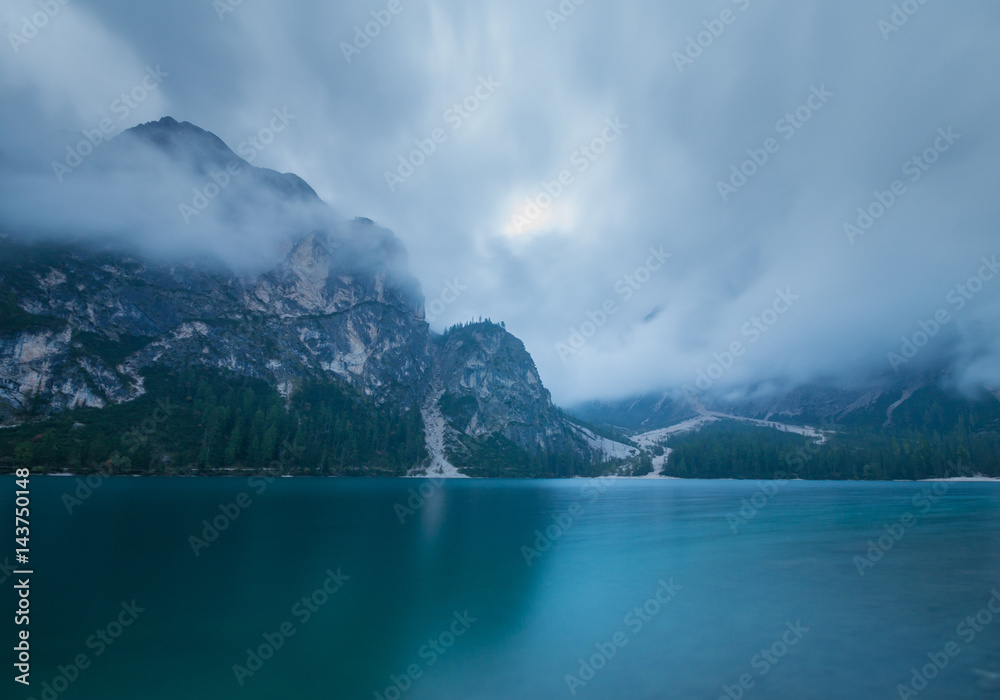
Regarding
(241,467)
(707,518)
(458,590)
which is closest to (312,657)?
(458,590)

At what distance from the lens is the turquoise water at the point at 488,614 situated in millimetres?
17234

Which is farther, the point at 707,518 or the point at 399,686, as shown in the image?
the point at 707,518

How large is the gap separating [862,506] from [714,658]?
103 m

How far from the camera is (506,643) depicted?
21781 millimetres

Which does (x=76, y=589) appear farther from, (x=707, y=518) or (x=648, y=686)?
(x=707, y=518)

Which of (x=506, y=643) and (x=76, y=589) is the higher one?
(x=76, y=589)
